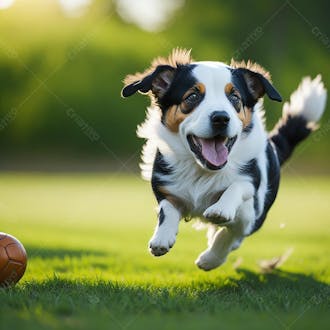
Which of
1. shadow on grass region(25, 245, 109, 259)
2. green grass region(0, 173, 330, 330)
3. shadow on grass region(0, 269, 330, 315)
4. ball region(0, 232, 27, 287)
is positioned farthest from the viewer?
shadow on grass region(25, 245, 109, 259)

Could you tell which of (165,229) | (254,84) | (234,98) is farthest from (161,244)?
(254,84)

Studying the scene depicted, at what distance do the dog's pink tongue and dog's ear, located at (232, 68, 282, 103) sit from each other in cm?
52

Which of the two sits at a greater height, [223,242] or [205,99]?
[205,99]

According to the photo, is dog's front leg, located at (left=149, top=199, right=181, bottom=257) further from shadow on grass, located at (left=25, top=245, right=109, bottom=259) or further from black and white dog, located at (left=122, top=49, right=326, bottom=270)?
shadow on grass, located at (left=25, top=245, right=109, bottom=259)

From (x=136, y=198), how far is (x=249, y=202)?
13544 millimetres

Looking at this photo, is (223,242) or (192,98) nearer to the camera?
(192,98)

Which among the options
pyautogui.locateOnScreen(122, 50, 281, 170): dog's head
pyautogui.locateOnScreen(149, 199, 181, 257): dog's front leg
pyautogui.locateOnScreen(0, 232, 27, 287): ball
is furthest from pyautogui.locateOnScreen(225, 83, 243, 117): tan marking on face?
pyautogui.locateOnScreen(0, 232, 27, 287): ball

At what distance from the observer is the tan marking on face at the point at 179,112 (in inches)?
186

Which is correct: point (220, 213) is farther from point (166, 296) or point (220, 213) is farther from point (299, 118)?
point (299, 118)

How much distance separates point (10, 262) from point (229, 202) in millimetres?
1676

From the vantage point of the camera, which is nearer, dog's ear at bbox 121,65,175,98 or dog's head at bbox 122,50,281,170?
dog's head at bbox 122,50,281,170

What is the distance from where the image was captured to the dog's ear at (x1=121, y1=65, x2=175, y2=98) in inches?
190

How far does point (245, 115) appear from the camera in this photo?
16.3 ft

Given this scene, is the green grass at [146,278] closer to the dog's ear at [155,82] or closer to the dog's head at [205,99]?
the dog's head at [205,99]
